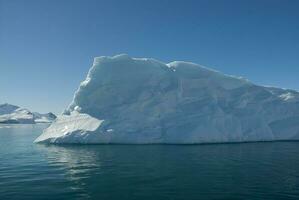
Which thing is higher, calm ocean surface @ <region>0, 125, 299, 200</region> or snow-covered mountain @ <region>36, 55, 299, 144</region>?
snow-covered mountain @ <region>36, 55, 299, 144</region>

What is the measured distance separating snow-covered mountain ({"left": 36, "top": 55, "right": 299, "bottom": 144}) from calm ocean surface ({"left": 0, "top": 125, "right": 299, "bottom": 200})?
957 cm

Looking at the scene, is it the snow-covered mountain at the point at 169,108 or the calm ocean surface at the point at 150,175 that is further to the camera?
the snow-covered mountain at the point at 169,108

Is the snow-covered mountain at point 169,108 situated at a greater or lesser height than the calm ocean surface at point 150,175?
greater

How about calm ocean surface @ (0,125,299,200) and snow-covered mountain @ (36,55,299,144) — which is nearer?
calm ocean surface @ (0,125,299,200)

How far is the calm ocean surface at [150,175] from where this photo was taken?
17.0 meters

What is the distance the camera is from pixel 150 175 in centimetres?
2152

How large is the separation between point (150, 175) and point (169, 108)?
23.0 meters

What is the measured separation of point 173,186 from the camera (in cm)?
1853

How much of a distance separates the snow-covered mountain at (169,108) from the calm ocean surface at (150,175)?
9.57 metres

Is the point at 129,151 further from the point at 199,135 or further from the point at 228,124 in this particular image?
the point at 228,124

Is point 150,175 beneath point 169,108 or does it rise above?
beneath

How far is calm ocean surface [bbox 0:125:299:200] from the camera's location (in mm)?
17031

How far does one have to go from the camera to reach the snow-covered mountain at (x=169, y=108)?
41625 millimetres

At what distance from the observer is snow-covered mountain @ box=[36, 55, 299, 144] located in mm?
41625
